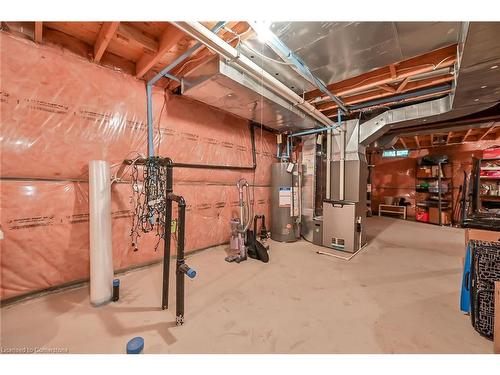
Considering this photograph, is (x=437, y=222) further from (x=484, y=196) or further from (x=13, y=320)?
(x=13, y=320)

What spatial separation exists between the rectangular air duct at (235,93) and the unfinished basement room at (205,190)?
0.08ft

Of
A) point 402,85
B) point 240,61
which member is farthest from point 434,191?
point 240,61

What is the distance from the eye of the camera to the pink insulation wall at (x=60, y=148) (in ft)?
5.39

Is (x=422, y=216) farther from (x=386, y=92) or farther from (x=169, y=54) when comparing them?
(x=169, y=54)

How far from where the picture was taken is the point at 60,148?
1.85 meters

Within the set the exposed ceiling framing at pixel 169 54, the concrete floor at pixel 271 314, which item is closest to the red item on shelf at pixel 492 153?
the exposed ceiling framing at pixel 169 54

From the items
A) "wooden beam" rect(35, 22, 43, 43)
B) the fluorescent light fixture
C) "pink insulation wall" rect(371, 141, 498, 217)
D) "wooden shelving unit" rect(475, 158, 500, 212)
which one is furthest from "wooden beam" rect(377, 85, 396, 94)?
"pink insulation wall" rect(371, 141, 498, 217)

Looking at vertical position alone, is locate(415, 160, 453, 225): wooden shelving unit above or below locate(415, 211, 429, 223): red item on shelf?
above

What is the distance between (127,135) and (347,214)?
10.6 feet

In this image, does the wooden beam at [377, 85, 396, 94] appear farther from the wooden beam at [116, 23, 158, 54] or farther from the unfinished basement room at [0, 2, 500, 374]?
the wooden beam at [116, 23, 158, 54]

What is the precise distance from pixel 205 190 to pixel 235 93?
4.70 feet

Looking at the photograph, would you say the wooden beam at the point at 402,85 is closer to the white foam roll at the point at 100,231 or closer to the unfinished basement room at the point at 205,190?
the unfinished basement room at the point at 205,190

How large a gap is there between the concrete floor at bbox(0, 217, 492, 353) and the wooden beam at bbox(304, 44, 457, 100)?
222 cm

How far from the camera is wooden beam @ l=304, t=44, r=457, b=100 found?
1.89 meters
